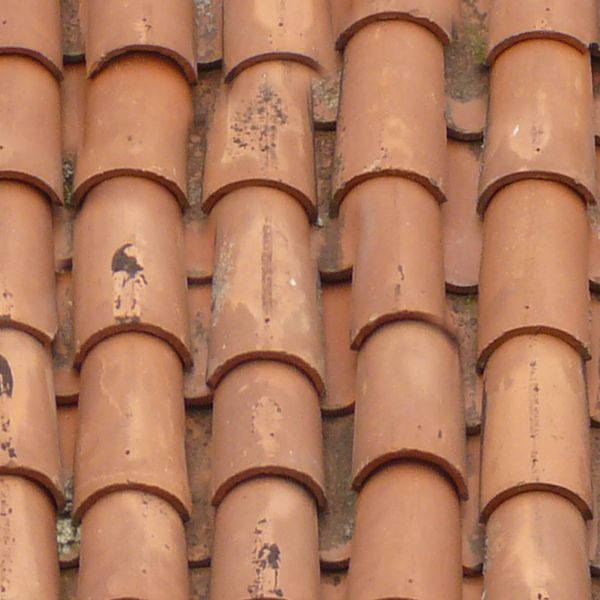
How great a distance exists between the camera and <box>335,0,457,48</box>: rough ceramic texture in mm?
6426

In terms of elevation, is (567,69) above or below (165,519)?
above

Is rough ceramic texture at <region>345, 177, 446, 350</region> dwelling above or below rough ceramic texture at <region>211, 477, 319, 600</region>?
above

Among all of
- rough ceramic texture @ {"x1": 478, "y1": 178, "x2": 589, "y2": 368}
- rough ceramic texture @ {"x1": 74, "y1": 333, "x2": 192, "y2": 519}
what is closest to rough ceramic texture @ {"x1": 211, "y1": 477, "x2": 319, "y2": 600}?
rough ceramic texture @ {"x1": 74, "y1": 333, "x2": 192, "y2": 519}

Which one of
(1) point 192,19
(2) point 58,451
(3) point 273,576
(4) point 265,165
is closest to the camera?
(3) point 273,576

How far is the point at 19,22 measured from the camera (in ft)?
21.2

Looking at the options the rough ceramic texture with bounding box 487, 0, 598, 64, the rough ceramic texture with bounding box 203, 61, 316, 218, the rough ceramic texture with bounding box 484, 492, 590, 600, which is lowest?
the rough ceramic texture with bounding box 484, 492, 590, 600

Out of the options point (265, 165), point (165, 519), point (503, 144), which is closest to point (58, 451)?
point (165, 519)

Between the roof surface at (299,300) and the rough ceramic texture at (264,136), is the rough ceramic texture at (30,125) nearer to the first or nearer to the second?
the roof surface at (299,300)

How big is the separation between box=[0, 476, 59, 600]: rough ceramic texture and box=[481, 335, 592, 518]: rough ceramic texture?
0.84m

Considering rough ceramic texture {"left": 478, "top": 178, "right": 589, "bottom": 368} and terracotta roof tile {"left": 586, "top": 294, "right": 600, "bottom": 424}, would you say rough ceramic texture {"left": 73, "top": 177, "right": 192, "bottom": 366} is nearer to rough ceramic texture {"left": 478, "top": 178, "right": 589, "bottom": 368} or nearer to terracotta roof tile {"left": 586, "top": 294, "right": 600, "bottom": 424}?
rough ceramic texture {"left": 478, "top": 178, "right": 589, "bottom": 368}

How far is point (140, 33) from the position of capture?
21.1ft

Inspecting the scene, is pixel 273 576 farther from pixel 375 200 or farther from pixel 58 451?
pixel 375 200

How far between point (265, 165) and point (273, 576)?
1086 mm

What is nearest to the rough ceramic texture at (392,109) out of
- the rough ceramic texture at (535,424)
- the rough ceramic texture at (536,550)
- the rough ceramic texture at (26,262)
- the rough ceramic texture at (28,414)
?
the rough ceramic texture at (535,424)
